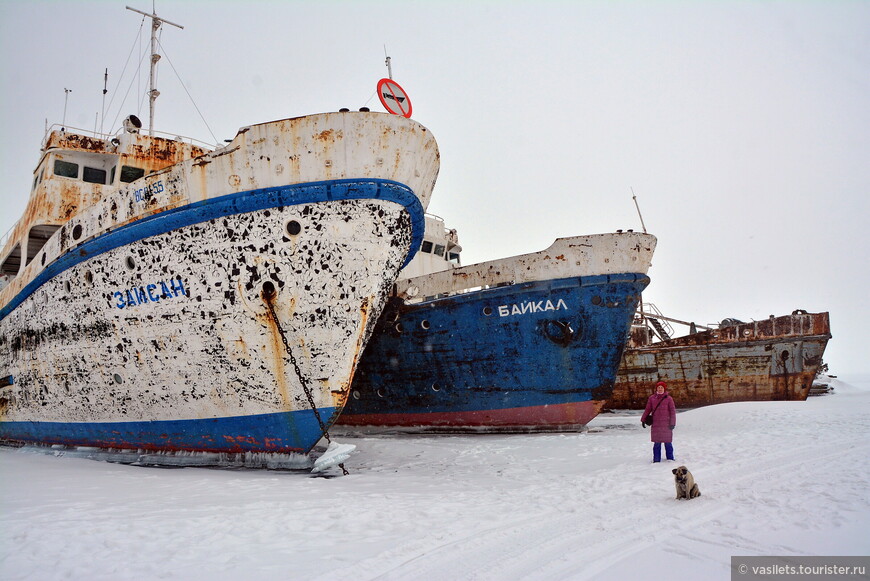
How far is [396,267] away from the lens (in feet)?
23.5

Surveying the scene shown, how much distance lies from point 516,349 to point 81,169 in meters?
9.67

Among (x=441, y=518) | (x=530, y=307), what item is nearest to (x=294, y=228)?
(x=441, y=518)

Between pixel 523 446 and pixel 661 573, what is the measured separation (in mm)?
6040

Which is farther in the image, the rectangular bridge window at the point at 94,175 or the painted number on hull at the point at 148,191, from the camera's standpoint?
the rectangular bridge window at the point at 94,175

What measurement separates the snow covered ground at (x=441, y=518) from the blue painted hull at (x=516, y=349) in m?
3.42

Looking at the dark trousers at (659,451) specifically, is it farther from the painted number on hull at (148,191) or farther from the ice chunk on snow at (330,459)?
the painted number on hull at (148,191)

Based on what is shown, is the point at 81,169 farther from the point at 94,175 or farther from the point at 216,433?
the point at 216,433

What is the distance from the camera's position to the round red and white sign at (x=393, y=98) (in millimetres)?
6895

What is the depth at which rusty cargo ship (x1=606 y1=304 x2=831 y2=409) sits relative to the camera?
52.2 ft

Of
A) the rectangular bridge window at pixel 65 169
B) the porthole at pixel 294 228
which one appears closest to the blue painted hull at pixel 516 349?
the porthole at pixel 294 228

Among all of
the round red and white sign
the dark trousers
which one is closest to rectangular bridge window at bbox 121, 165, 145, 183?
the round red and white sign

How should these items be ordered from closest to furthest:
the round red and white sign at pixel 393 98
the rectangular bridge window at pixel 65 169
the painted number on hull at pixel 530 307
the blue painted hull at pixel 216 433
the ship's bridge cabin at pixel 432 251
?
the blue painted hull at pixel 216 433, the round red and white sign at pixel 393 98, the rectangular bridge window at pixel 65 169, the painted number on hull at pixel 530 307, the ship's bridge cabin at pixel 432 251

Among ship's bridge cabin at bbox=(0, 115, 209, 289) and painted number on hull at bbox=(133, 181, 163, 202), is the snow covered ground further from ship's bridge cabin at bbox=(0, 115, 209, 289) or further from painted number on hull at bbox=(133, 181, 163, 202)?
ship's bridge cabin at bbox=(0, 115, 209, 289)

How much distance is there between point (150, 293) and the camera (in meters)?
6.66
